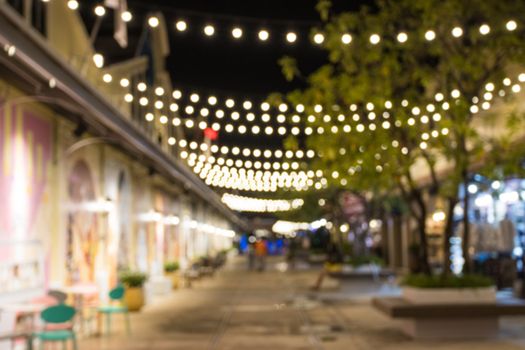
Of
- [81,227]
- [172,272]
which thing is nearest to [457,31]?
[81,227]

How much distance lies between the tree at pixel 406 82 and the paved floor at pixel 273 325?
1.92 meters

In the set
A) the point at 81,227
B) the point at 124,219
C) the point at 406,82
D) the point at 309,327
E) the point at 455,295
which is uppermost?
the point at 406,82

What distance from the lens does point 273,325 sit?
16516mm

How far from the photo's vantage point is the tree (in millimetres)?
14320

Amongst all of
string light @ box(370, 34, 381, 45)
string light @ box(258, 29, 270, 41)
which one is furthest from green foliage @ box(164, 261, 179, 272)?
string light @ box(370, 34, 381, 45)

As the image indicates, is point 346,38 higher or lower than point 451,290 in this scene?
higher

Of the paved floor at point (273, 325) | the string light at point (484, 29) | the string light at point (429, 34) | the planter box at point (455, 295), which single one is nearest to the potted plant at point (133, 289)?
the paved floor at point (273, 325)

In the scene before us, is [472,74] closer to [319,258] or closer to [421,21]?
[421,21]

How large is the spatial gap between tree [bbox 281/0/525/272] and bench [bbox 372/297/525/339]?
112cm

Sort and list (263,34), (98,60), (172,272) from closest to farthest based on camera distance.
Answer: (263,34) → (98,60) → (172,272)

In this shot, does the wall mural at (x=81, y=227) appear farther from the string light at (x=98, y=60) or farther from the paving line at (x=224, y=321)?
the paving line at (x=224, y=321)

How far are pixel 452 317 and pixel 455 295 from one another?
1.67ft

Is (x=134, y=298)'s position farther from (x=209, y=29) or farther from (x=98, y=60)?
(x=209, y=29)

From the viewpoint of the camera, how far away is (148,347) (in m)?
13.5
